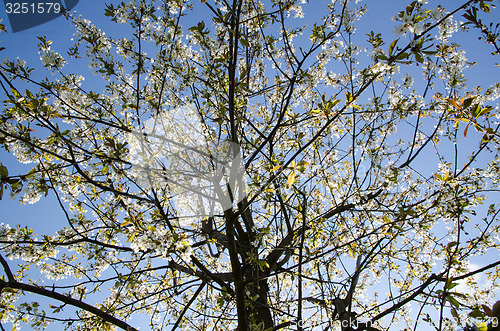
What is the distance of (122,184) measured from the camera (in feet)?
9.65

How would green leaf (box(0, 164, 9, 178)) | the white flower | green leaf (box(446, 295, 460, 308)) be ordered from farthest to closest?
the white flower
green leaf (box(0, 164, 9, 178))
green leaf (box(446, 295, 460, 308))

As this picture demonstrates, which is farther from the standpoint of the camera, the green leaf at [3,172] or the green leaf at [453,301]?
the green leaf at [3,172]

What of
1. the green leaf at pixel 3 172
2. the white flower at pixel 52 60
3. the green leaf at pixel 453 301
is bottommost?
the green leaf at pixel 453 301

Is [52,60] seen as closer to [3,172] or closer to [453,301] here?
[3,172]

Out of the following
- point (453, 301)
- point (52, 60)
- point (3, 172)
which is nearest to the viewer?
point (453, 301)

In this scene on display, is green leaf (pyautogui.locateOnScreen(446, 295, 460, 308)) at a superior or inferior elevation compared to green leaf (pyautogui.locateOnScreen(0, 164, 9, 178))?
inferior

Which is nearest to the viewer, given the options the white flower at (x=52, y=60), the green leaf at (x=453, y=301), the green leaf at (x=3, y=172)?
the green leaf at (x=453, y=301)

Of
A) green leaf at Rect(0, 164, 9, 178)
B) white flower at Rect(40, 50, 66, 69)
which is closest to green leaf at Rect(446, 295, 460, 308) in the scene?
green leaf at Rect(0, 164, 9, 178)

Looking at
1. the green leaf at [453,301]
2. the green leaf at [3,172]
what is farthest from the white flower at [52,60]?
the green leaf at [453,301]

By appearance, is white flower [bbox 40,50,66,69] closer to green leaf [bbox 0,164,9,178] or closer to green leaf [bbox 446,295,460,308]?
green leaf [bbox 0,164,9,178]

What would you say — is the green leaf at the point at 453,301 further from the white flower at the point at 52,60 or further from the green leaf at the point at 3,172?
the white flower at the point at 52,60

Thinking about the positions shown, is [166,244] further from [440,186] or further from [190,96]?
[440,186]

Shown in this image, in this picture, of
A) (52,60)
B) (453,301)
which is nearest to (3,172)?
(52,60)

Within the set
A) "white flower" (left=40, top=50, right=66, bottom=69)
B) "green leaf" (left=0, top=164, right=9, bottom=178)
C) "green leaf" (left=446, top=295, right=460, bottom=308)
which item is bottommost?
"green leaf" (left=446, top=295, right=460, bottom=308)
